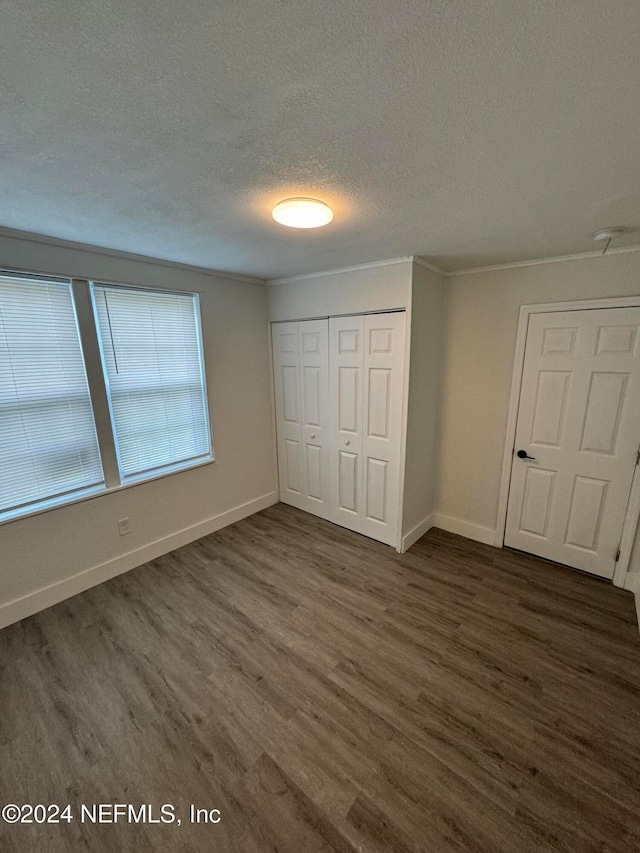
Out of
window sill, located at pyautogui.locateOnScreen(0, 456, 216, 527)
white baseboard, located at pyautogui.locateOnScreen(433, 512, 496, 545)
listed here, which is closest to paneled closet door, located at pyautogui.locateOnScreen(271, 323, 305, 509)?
window sill, located at pyautogui.locateOnScreen(0, 456, 216, 527)

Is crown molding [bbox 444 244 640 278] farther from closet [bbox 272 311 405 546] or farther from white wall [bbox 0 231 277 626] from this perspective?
white wall [bbox 0 231 277 626]

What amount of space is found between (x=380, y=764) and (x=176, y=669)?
45.6 inches

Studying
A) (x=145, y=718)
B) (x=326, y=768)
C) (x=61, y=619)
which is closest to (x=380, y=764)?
(x=326, y=768)

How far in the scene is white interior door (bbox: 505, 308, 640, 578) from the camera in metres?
2.31

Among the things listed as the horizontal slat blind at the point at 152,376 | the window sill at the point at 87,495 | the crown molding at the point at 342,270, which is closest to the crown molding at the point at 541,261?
the crown molding at the point at 342,270

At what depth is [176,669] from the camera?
1881 mm

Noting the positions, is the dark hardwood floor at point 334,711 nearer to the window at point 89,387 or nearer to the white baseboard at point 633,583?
the white baseboard at point 633,583

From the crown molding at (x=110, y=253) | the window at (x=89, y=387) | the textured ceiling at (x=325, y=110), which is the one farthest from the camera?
the window at (x=89, y=387)

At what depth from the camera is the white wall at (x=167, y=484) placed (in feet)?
7.24

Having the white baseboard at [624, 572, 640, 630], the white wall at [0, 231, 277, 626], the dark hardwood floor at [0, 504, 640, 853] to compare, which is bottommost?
the dark hardwood floor at [0, 504, 640, 853]

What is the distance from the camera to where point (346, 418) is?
10.1 ft

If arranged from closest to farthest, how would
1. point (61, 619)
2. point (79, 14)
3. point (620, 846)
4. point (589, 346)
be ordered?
1. point (79, 14)
2. point (620, 846)
3. point (61, 619)
4. point (589, 346)

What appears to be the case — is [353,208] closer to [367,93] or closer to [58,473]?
[367,93]

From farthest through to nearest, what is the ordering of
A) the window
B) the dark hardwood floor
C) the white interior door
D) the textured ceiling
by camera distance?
the white interior door < the window < the dark hardwood floor < the textured ceiling
